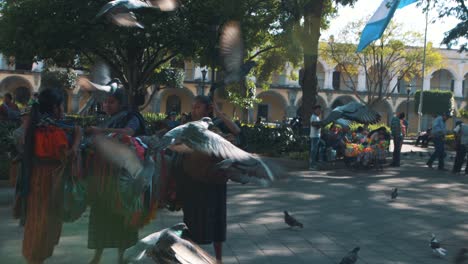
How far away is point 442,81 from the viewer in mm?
51562

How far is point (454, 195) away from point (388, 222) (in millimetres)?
3270

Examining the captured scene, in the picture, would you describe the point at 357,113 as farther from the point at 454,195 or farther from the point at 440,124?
the point at 440,124

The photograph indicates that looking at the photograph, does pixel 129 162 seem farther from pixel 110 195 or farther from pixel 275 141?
pixel 275 141

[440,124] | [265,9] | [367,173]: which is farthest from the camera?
[265,9]

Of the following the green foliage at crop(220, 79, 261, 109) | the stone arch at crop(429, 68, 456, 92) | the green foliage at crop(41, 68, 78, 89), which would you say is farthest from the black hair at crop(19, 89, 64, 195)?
the stone arch at crop(429, 68, 456, 92)

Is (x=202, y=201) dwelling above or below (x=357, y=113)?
below

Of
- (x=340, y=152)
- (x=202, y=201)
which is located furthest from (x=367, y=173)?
(x=202, y=201)

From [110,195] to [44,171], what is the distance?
56 centimetres

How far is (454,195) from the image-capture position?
30.8 ft

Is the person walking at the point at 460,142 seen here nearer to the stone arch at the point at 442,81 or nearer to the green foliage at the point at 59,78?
the green foliage at the point at 59,78

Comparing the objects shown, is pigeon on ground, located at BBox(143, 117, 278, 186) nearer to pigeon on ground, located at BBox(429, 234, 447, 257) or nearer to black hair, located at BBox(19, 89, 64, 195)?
black hair, located at BBox(19, 89, 64, 195)

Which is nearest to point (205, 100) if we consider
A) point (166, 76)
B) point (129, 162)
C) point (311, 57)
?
point (129, 162)

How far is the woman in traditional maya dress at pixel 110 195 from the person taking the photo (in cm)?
400

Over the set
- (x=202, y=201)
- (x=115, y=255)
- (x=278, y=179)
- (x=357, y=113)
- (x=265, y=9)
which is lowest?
(x=115, y=255)
